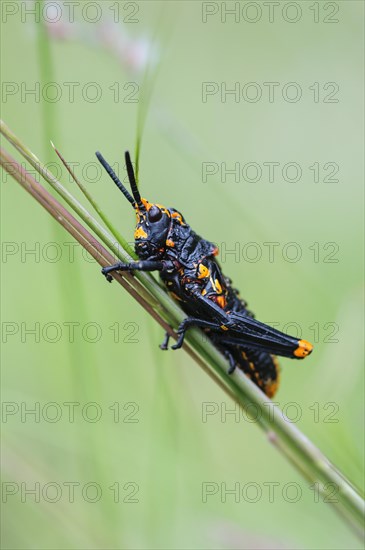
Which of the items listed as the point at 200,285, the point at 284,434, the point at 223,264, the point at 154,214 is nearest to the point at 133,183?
the point at 154,214

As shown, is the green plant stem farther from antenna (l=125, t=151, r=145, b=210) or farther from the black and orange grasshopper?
the black and orange grasshopper

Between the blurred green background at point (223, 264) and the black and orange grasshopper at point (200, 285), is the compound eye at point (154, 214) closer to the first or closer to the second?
the black and orange grasshopper at point (200, 285)

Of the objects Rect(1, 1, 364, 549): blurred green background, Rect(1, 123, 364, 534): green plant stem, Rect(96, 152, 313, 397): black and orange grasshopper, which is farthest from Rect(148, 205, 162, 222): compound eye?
Rect(1, 123, 364, 534): green plant stem

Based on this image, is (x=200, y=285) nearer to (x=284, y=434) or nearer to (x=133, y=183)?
(x=133, y=183)

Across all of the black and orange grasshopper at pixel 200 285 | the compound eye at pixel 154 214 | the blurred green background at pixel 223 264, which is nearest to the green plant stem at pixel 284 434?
the blurred green background at pixel 223 264

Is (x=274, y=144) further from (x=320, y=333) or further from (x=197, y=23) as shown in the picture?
(x=320, y=333)
